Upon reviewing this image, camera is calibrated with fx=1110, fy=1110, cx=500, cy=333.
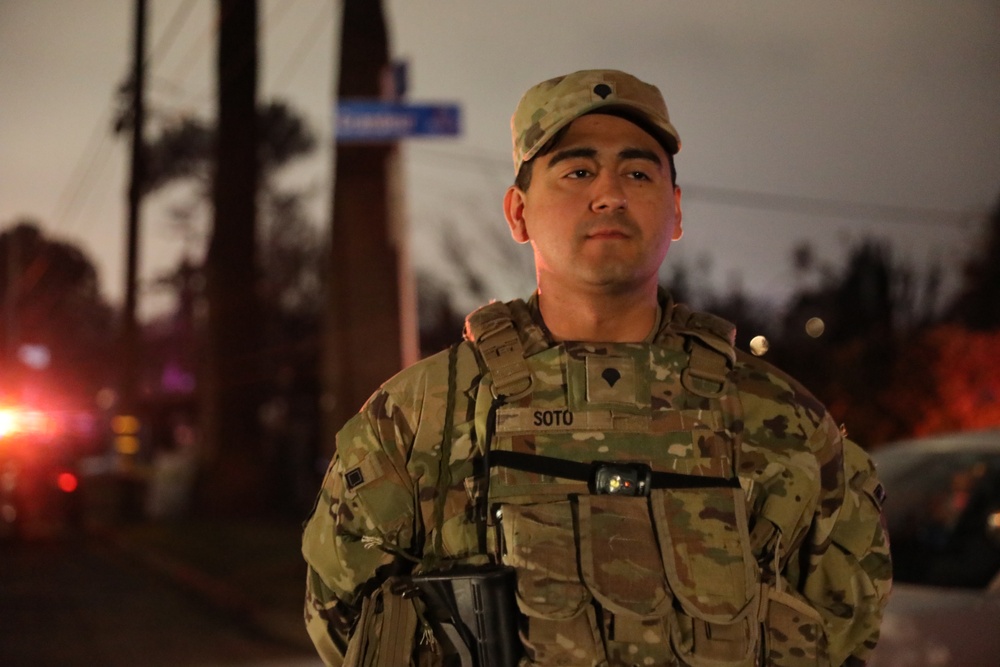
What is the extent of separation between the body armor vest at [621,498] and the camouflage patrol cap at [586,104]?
36 centimetres

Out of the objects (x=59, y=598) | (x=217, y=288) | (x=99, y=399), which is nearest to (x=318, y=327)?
(x=217, y=288)

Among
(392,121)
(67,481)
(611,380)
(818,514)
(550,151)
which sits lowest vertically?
(67,481)

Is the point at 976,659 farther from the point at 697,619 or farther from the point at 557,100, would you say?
the point at 557,100

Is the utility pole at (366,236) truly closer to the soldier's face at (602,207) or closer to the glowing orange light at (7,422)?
the soldier's face at (602,207)

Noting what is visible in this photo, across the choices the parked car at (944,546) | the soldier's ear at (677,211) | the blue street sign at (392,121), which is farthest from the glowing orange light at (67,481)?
the soldier's ear at (677,211)

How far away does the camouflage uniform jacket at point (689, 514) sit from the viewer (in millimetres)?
1891

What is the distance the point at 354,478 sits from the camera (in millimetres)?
1952

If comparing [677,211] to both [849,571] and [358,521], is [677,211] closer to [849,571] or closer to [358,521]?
[849,571]

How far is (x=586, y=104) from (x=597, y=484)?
2.26 ft

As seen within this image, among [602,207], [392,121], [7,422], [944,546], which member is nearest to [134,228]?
[7,422]

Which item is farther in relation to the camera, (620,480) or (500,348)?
(500,348)

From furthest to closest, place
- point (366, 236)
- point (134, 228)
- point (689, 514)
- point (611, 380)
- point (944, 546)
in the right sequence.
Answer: point (134, 228)
point (366, 236)
point (944, 546)
point (611, 380)
point (689, 514)

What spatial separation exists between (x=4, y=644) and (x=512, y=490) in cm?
634

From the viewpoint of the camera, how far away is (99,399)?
64.7 metres
